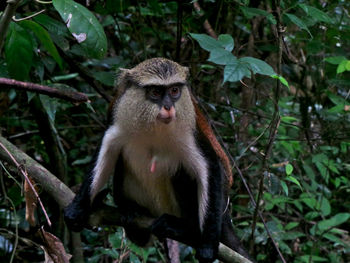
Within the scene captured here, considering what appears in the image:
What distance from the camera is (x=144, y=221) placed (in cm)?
346

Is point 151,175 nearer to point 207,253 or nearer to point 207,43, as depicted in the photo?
point 207,253

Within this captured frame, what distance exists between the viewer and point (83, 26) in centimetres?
289

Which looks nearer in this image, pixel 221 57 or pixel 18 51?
pixel 221 57

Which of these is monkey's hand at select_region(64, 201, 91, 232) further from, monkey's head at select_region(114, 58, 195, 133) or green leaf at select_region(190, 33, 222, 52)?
green leaf at select_region(190, 33, 222, 52)

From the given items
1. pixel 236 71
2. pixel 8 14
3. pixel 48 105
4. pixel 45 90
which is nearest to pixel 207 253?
pixel 236 71

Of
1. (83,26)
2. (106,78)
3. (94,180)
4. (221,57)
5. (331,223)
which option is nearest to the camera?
(83,26)

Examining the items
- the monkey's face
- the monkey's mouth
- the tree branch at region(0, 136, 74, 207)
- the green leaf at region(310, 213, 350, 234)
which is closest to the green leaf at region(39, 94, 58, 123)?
the tree branch at region(0, 136, 74, 207)

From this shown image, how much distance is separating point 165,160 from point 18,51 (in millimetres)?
1254

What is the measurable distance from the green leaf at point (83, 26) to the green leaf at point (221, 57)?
662 mm

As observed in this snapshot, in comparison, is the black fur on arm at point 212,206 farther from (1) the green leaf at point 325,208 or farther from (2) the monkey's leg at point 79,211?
(1) the green leaf at point 325,208

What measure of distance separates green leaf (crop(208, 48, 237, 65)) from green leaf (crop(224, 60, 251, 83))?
0.04 m

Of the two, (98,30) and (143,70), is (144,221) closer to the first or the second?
(143,70)

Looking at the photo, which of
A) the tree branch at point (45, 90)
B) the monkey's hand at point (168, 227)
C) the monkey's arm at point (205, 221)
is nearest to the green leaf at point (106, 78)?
the monkey's arm at point (205, 221)

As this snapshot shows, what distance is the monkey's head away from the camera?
3.29m
